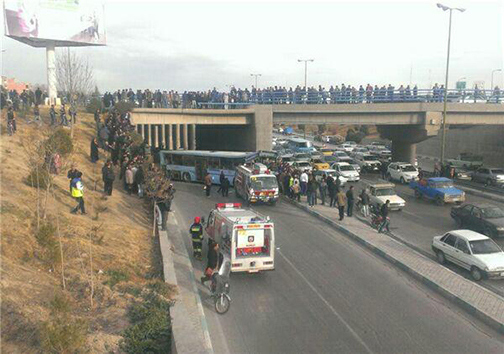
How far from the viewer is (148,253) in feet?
55.2

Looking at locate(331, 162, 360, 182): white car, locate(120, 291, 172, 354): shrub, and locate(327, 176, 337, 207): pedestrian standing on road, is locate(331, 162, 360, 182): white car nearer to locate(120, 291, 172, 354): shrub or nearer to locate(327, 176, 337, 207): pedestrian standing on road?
locate(327, 176, 337, 207): pedestrian standing on road

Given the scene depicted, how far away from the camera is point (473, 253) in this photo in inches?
616

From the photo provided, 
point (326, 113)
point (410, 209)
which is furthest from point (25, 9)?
point (410, 209)

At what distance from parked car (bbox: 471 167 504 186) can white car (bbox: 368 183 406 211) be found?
39.0 ft

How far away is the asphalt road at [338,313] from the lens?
428 inches

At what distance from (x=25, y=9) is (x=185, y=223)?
32.6 metres

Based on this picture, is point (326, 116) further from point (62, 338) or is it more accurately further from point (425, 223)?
point (62, 338)

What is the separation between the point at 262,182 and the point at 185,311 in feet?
50.7

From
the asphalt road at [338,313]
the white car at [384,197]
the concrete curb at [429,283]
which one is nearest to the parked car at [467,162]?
the white car at [384,197]

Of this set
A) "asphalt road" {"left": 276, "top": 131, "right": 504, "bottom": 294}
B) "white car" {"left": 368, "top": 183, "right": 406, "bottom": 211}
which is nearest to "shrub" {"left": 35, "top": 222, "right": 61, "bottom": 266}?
A: "asphalt road" {"left": 276, "top": 131, "right": 504, "bottom": 294}

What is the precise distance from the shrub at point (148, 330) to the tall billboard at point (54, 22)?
39287mm

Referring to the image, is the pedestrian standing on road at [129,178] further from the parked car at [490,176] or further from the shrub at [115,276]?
the parked car at [490,176]

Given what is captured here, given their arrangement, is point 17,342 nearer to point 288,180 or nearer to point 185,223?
point 185,223

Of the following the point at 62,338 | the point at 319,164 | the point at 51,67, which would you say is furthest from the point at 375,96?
the point at 62,338
